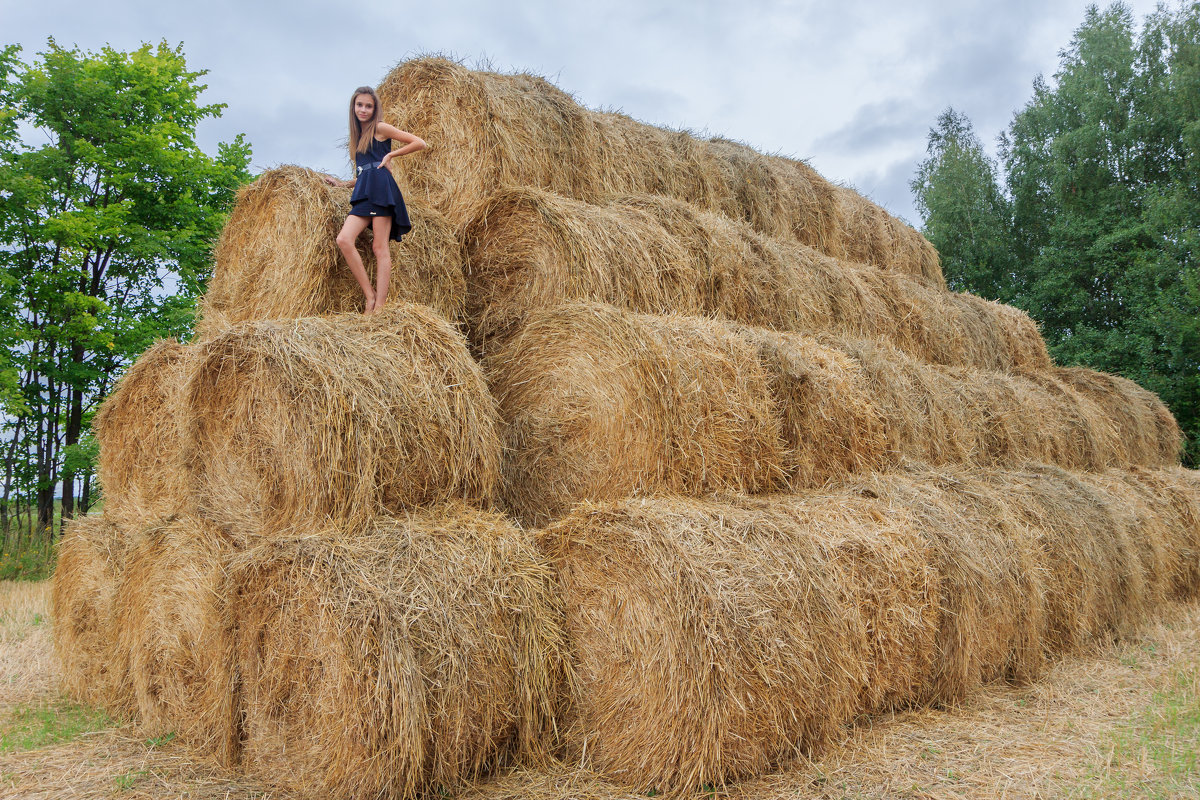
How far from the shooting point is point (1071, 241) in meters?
19.9

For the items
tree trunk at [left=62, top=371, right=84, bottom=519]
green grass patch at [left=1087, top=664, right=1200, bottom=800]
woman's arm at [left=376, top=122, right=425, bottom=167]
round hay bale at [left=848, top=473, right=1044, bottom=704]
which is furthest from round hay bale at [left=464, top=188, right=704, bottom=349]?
tree trunk at [left=62, top=371, right=84, bottom=519]

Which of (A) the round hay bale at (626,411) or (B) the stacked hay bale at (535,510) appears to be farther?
(A) the round hay bale at (626,411)

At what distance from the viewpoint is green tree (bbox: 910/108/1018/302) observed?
21844 millimetres

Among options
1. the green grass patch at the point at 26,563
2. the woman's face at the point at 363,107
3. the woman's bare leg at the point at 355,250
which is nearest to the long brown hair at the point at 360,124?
the woman's face at the point at 363,107

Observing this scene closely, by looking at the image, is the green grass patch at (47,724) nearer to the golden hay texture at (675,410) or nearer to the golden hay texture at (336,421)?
the golden hay texture at (336,421)

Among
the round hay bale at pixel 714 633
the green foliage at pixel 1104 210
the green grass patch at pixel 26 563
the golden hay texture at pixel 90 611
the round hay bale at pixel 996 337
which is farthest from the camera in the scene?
the green foliage at pixel 1104 210

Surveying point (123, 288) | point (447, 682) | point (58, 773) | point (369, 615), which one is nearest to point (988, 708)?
point (447, 682)

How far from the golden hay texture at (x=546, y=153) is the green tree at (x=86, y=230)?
10166 millimetres

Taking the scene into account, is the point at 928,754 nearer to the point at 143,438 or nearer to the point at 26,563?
the point at 143,438

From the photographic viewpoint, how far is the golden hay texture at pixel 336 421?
3.90m

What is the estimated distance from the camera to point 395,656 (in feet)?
11.3

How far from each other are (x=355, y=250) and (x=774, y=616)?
314 cm

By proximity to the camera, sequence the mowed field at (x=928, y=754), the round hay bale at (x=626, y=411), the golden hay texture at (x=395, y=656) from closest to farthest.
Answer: the golden hay texture at (x=395, y=656)
the mowed field at (x=928, y=754)
the round hay bale at (x=626, y=411)

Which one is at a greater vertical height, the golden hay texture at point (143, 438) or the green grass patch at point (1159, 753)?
the golden hay texture at point (143, 438)
